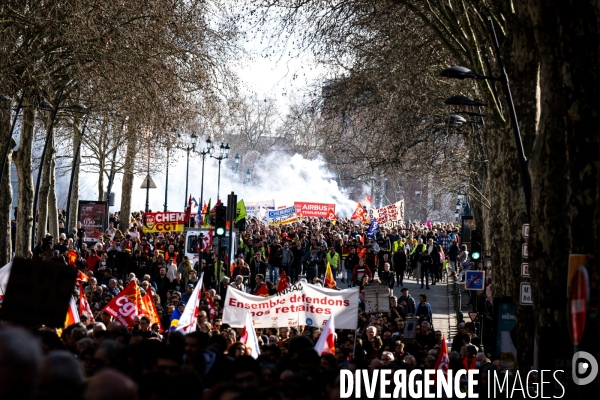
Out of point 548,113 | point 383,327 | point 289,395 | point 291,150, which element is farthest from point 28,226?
point 291,150

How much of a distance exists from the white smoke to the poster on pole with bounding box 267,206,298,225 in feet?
61.5

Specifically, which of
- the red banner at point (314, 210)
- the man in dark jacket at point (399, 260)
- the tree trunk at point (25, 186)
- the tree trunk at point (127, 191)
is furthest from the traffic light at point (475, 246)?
the red banner at point (314, 210)

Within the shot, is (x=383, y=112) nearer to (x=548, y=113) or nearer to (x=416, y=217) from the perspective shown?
(x=548, y=113)

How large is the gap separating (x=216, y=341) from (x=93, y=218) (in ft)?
80.9

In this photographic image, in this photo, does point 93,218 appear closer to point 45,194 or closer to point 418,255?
point 45,194

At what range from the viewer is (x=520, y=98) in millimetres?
16641

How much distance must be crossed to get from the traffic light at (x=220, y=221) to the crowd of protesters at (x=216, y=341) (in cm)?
110

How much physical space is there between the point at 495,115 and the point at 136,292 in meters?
6.13

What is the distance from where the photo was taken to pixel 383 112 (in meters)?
33.8

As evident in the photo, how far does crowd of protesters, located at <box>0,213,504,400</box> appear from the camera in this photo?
4312 mm

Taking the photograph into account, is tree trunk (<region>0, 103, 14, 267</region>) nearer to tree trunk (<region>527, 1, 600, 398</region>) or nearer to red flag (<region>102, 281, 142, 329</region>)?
red flag (<region>102, 281, 142, 329</region>)

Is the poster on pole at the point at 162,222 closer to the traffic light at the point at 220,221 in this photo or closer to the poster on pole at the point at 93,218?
the poster on pole at the point at 93,218

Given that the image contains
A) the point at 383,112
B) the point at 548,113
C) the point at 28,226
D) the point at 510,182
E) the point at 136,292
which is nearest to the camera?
the point at 548,113

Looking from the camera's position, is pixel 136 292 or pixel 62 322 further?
pixel 136 292
